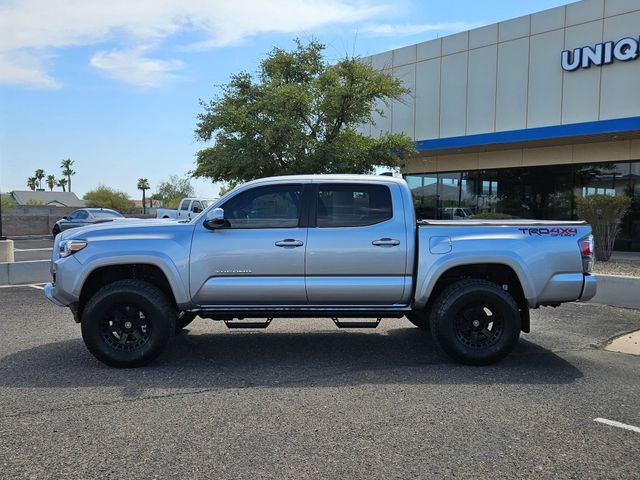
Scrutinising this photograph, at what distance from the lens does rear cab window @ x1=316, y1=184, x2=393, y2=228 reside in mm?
6031

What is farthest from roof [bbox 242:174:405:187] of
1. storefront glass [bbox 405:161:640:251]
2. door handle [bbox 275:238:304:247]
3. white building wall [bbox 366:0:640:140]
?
white building wall [bbox 366:0:640:140]

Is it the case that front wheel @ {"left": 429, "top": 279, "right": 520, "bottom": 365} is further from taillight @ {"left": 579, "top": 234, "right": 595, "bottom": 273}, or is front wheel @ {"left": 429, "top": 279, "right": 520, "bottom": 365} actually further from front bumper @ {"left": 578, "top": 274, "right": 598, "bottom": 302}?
taillight @ {"left": 579, "top": 234, "right": 595, "bottom": 273}

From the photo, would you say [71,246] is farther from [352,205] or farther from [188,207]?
[188,207]

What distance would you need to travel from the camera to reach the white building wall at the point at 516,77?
1761cm

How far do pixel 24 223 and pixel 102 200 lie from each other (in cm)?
3354

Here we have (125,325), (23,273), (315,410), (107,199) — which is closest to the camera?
(315,410)

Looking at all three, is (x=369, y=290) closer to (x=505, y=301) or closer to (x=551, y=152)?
(x=505, y=301)

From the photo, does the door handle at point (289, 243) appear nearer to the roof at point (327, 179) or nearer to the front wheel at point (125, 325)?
the roof at point (327, 179)

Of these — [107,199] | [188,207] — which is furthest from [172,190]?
[188,207]

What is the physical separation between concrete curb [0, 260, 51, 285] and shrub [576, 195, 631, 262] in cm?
1288

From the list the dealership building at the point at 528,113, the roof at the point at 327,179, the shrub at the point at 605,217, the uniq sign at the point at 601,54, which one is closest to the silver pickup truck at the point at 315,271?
the roof at the point at 327,179

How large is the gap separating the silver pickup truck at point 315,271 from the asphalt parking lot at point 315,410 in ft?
1.46

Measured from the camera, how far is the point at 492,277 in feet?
20.8

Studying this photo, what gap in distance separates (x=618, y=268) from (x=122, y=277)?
36.4 feet
